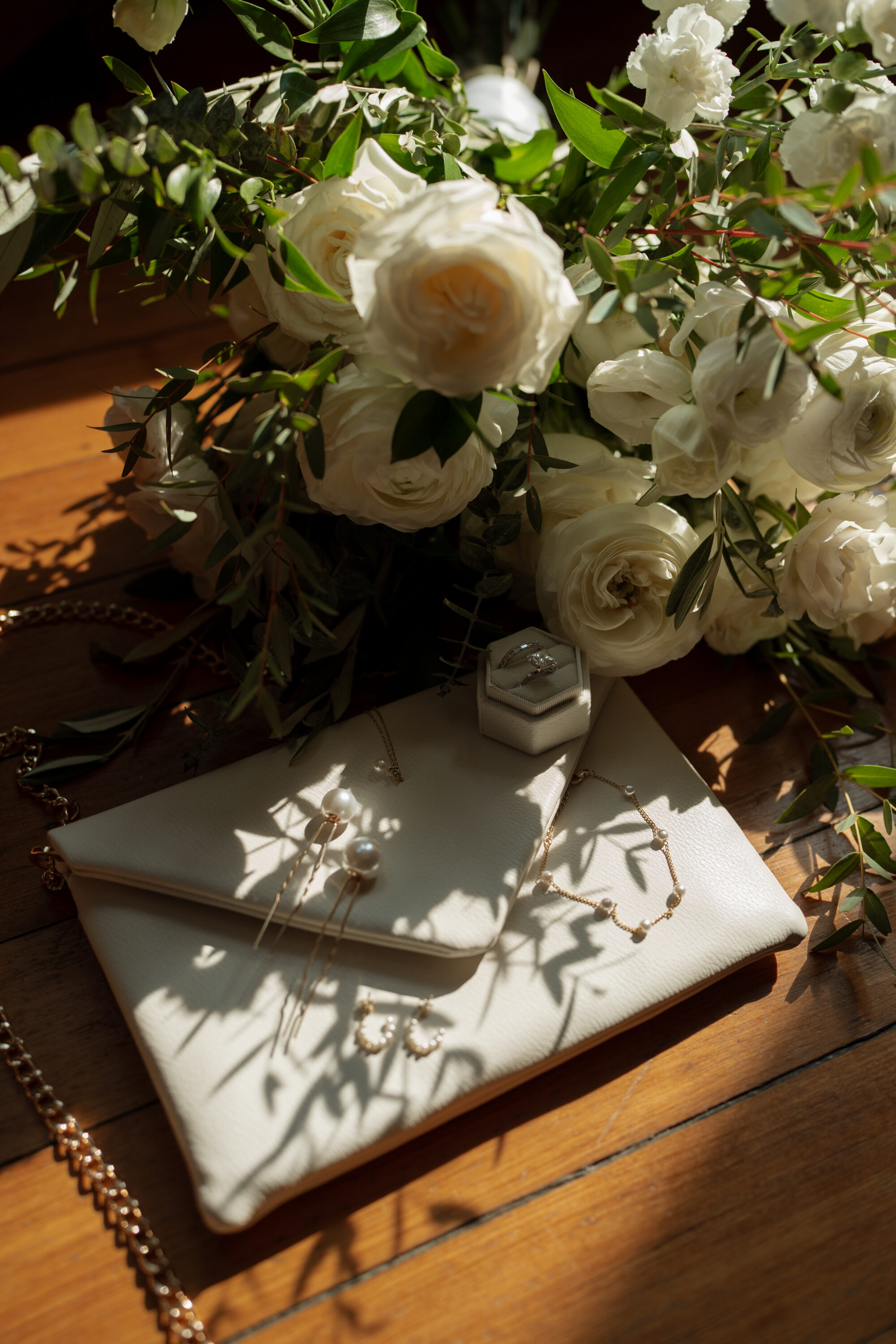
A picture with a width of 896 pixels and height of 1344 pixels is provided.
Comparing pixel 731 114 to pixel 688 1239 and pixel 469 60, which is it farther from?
pixel 469 60

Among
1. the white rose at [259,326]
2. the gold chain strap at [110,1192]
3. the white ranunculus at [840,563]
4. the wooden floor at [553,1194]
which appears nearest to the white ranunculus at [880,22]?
the white ranunculus at [840,563]

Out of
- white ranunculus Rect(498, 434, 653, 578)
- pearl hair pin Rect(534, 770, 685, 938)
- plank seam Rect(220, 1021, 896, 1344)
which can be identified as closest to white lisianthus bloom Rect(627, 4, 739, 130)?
white ranunculus Rect(498, 434, 653, 578)

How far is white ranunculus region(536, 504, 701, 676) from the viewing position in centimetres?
68

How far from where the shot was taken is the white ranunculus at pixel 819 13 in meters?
0.63

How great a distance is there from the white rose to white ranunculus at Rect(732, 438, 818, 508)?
1.09ft

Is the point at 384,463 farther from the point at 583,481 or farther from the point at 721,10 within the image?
the point at 721,10

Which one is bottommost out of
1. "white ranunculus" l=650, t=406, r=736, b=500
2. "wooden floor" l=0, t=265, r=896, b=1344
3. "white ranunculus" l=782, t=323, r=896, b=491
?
"wooden floor" l=0, t=265, r=896, b=1344

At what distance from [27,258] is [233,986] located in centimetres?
48

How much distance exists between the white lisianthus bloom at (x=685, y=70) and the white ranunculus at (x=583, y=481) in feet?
0.71

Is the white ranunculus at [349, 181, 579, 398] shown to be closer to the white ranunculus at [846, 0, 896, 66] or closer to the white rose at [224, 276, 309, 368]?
the white rose at [224, 276, 309, 368]

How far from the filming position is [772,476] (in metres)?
0.74

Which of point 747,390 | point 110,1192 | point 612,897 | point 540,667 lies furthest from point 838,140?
point 110,1192

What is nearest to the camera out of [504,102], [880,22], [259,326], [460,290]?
[460,290]

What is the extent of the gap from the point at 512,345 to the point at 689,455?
5.7 inches
